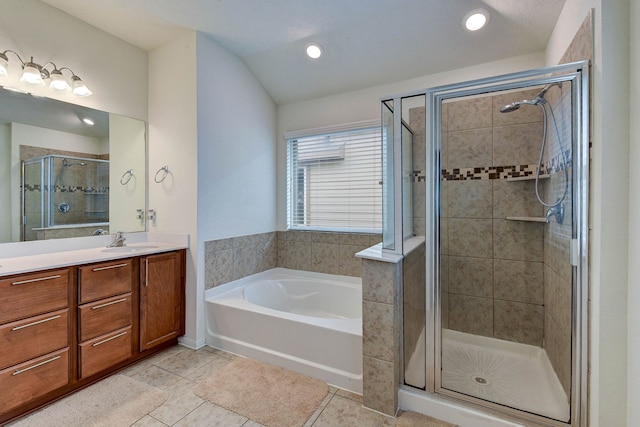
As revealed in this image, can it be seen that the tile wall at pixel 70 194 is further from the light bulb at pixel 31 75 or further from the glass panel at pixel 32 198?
the light bulb at pixel 31 75

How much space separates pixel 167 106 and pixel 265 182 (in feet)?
3.76

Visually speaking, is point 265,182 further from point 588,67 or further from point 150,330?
point 588,67

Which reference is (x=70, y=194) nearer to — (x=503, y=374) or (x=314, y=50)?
(x=314, y=50)

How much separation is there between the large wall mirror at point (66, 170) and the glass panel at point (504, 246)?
2.60 meters

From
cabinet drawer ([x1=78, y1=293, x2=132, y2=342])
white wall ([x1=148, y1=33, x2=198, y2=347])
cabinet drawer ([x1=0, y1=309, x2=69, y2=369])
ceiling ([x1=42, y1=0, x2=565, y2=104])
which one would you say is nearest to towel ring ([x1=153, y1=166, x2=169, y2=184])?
white wall ([x1=148, y1=33, x2=198, y2=347])

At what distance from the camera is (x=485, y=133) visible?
86.7 inches

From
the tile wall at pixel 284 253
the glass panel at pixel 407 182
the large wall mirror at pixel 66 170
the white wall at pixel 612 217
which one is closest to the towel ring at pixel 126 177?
the large wall mirror at pixel 66 170

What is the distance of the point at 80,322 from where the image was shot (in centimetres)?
179

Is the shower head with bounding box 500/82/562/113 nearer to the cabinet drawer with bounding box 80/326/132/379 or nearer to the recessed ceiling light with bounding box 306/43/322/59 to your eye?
the recessed ceiling light with bounding box 306/43/322/59

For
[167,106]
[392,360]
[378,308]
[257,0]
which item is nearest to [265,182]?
[167,106]

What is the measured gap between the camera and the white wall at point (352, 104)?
2.28 meters

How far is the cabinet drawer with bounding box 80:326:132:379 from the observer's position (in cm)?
181

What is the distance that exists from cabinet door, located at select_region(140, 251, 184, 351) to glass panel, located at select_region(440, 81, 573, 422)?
2.06 m

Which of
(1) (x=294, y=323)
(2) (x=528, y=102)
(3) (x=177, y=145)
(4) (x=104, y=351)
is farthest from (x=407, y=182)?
(4) (x=104, y=351)
